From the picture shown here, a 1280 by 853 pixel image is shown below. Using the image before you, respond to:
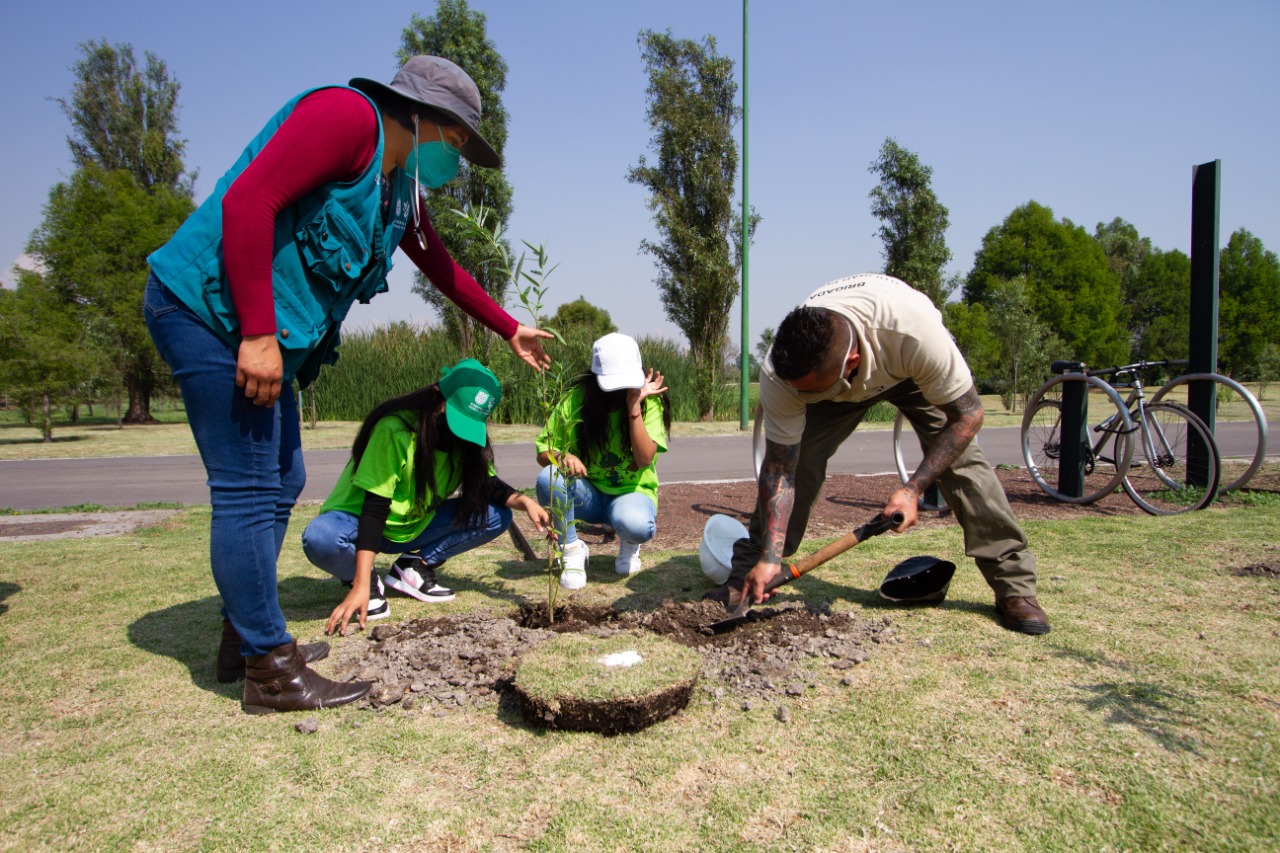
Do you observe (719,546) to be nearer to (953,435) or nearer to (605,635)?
(605,635)

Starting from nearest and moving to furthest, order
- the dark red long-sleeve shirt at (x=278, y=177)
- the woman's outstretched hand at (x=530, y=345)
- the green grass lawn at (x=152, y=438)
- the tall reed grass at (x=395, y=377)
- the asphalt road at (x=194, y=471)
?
the dark red long-sleeve shirt at (x=278, y=177) < the woman's outstretched hand at (x=530, y=345) < the asphalt road at (x=194, y=471) < the green grass lawn at (x=152, y=438) < the tall reed grass at (x=395, y=377)

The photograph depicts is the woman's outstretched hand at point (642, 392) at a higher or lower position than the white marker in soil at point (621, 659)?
higher

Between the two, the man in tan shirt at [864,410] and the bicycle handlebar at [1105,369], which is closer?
the man in tan shirt at [864,410]

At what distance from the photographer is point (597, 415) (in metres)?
4.20

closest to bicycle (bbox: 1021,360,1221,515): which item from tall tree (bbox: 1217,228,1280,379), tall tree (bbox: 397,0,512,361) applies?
tall tree (bbox: 397,0,512,361)

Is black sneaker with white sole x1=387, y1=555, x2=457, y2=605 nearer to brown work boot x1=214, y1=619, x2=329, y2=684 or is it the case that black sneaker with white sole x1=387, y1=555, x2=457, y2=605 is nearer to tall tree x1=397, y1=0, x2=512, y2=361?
brown work boot x1=214, y1=619, x2=329, y2=684

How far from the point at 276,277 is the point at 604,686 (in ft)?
5.29

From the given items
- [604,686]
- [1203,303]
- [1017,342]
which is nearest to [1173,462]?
[1203,303]

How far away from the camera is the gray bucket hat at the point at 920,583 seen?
3.53 meters

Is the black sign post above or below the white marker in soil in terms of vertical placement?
above

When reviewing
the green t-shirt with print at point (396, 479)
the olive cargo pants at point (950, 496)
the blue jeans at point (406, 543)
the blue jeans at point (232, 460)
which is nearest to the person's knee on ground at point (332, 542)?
the blue jeans at point (406, 543)

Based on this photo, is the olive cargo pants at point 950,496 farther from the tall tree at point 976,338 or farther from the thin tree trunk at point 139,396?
the thin tree trunk at point 139,396

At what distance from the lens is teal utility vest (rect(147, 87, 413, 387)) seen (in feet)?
7.51

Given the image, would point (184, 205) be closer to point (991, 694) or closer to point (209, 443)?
point (209, 443)
